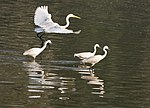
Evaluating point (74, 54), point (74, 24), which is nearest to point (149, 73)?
point (74, 54)

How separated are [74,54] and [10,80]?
4940 millimetres

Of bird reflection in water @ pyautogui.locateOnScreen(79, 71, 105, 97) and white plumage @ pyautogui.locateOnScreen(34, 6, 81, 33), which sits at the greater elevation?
white plumage @ pyautogui.locateOnScreen(34, 6, 81, 33)

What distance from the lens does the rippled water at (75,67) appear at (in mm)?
16250

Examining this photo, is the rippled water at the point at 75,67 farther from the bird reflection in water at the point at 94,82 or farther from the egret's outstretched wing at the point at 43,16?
the egret's outstretched wing at the point at 43,16

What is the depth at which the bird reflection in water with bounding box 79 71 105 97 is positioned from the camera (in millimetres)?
17458

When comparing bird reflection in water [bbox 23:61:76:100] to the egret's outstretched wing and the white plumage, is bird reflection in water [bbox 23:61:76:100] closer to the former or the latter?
the white plumage

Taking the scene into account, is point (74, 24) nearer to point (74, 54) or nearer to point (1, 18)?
point (1, 18)

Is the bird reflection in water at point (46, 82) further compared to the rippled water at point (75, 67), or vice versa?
the bird reflection in water at point (46, 82)

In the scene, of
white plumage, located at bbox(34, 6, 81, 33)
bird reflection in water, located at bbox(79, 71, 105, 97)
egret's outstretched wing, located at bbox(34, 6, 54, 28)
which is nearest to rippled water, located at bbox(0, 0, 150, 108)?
bird reflection in water, located at bbox(79, 71, 105, 97)

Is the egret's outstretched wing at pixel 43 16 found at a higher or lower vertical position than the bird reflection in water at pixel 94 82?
higher

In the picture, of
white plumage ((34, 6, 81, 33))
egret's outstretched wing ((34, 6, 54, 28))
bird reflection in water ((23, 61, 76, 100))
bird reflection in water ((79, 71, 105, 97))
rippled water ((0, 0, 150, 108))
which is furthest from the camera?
egret's outstretched wing ((34, 6, 54, 28))

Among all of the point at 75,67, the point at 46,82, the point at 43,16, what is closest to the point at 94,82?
the point at 46,82

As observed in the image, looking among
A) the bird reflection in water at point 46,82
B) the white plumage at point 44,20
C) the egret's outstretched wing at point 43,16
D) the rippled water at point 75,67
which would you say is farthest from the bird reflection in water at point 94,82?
the egret's outstretched wing at point 43,16

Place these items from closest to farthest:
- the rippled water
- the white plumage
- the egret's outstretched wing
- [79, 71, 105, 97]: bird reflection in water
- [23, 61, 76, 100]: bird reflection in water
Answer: the rippled water, [23, 61, 76, 100]: bird reflection in water, [79, 71, 105, 97]: bird reflection in water, the white plumage, the egret's outstretched wing
